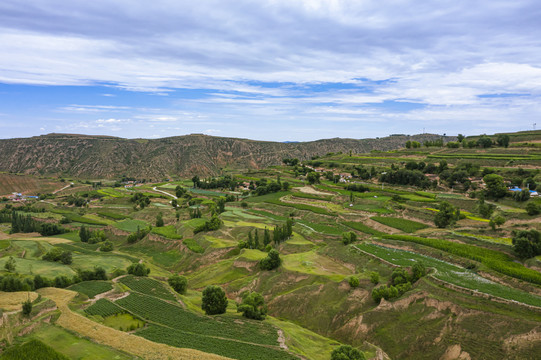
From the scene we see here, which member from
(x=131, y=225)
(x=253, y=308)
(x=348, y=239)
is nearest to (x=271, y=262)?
(x=253, y=308)

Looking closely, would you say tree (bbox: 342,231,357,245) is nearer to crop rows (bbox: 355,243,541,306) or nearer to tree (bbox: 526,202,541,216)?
crop rows (bbox: 355,243,541,306)

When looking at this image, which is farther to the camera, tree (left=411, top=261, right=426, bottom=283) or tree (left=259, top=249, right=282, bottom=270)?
tree (left=259, top=249, right=282, bottom=270)

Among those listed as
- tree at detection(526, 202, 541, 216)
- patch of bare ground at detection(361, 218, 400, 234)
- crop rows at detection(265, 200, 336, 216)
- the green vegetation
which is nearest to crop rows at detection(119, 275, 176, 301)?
the green vegetation

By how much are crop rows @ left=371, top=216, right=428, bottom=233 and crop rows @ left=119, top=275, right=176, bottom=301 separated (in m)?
56.0

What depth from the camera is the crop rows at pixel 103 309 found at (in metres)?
41.9

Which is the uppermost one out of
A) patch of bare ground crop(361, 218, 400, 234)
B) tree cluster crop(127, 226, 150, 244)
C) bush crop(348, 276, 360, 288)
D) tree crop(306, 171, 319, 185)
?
tree crop(306, 171, 319, 185)

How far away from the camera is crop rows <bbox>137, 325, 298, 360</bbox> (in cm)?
3478

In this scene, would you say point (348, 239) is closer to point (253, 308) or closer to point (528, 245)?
point (253, 308)

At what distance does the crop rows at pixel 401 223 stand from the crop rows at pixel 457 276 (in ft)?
48.1

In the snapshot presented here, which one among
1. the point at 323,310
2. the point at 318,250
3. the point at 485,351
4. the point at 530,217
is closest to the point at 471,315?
the point at 485,351

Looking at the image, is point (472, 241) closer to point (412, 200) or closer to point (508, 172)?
point (412, 200)

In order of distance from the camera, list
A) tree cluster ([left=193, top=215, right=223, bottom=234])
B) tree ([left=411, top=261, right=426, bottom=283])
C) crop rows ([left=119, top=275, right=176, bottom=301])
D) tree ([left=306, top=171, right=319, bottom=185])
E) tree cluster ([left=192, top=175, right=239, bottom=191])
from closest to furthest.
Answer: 1. tree ([left=411, top=261, right=426, bottom=283])
2. crop rows ([left=119, top=275, right=176, bottom=301])
3. tree cluster ([left=193, top=215, right=223, bottom=234])
4. tree ([left=306, top=171, right=319, bottom=185])
5. tree cluster ([left=192, top=175, right=239, bottom=191])

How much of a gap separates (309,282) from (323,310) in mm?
7285

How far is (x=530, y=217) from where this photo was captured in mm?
66375
